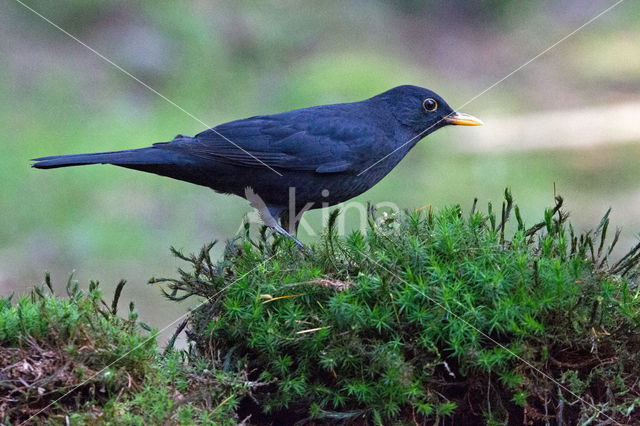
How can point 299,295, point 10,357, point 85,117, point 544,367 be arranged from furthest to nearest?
point 85,117
point 299,295
point 544,367
point 10,357

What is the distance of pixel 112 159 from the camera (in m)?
4.37

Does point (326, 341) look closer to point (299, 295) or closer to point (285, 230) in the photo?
point (299, 295)

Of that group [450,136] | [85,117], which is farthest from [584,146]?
[85,117]

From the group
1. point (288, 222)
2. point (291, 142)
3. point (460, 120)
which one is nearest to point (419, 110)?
point (460, 120)

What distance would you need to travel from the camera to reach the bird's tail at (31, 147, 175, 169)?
13.6 ft

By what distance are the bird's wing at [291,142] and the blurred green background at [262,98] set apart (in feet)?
6.89

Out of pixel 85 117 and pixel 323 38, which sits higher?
pixel 323 38

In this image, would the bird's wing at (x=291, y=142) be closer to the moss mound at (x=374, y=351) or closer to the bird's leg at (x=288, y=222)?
the bird's leg at (x=288, y=222)

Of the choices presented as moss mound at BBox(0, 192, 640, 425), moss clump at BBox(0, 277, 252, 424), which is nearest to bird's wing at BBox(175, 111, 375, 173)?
moss mound at BBox(0, 192, 640, 425)

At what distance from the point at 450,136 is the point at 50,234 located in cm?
500

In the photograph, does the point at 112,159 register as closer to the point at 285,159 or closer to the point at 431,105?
the point at 285,159

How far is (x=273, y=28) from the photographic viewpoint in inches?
439

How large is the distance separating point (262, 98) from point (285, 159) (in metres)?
5.46

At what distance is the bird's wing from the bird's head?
1.11 feet
